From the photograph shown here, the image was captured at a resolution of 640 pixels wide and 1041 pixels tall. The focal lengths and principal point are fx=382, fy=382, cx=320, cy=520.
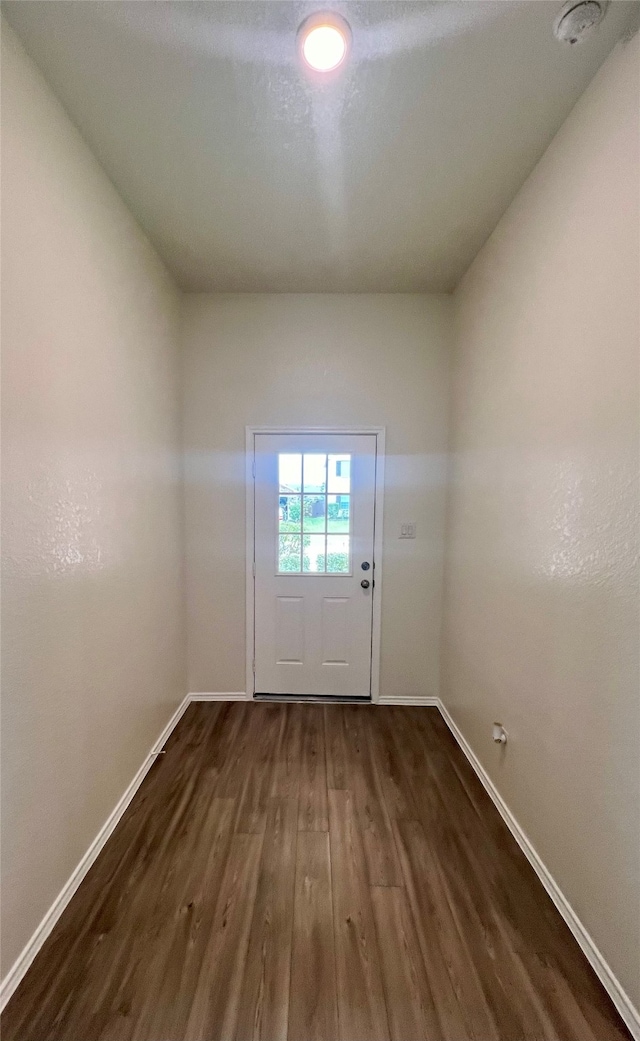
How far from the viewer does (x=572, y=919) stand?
1.32 meters

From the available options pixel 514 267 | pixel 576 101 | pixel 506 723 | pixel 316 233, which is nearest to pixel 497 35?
pixel 576 101

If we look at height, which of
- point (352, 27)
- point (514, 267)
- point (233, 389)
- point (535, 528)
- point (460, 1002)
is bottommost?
point (460, 1002)

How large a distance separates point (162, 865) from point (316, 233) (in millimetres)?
2983

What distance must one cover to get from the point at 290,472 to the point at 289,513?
Answer: 29 cm

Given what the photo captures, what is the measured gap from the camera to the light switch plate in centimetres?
272

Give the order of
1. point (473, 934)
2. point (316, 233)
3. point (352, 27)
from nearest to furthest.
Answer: point (352, 27) → point (473, 934) → point (316, 233)

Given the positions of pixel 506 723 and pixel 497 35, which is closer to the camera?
pixel 497 35

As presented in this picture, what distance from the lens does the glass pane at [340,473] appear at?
271cm

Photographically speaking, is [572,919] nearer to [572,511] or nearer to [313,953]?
[313,953]

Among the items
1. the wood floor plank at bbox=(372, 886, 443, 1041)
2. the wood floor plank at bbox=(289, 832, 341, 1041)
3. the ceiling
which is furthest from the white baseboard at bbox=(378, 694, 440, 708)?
the ceiling

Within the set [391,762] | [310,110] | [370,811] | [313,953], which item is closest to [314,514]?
[391,762]

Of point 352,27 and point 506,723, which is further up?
point 352,27

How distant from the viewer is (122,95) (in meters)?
1.32

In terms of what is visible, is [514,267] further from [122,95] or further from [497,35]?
[122,95]
